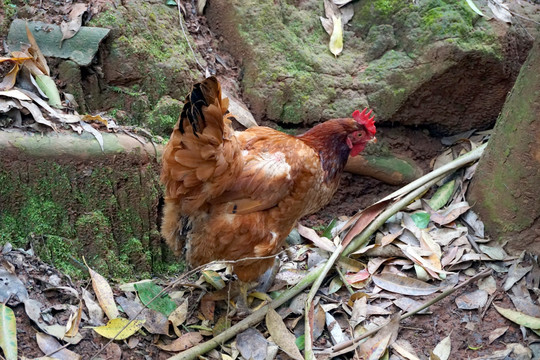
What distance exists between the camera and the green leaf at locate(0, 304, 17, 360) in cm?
268

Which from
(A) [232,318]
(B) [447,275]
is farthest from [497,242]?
(A) [232,318]

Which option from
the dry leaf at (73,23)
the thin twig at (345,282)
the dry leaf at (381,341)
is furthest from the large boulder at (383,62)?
the dry leaf at (381,341)

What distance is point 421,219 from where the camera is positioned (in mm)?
4234

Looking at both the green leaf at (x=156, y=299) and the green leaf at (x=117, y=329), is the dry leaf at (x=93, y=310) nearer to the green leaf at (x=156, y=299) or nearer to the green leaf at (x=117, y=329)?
the green leaf at (x=117, y=329)

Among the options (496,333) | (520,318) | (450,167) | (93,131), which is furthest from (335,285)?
(93,131)

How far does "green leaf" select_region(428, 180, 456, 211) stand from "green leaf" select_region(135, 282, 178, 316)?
232 centimetres

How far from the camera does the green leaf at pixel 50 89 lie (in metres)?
3.60

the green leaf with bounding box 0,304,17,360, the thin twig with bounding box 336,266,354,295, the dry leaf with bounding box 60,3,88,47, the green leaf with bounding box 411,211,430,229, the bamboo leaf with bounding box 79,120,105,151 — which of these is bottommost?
the thin twig with bounding box 336,266,354,295

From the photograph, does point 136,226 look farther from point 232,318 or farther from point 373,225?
point 373,225

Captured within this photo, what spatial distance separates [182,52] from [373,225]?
2.19 meters

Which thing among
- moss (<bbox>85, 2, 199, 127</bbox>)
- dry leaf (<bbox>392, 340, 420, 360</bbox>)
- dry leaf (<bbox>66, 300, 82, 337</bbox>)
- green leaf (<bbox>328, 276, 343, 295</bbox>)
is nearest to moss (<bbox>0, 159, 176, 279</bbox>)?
dry leaf (<bbox>66, 300, 82, 337</bbox>)

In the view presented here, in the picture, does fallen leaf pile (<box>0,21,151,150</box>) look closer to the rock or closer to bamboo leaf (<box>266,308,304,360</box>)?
bamboo leaf (<box>266,308,304,360</box>)

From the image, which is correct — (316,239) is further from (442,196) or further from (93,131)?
(93,131)

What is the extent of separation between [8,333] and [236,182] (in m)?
1.58
